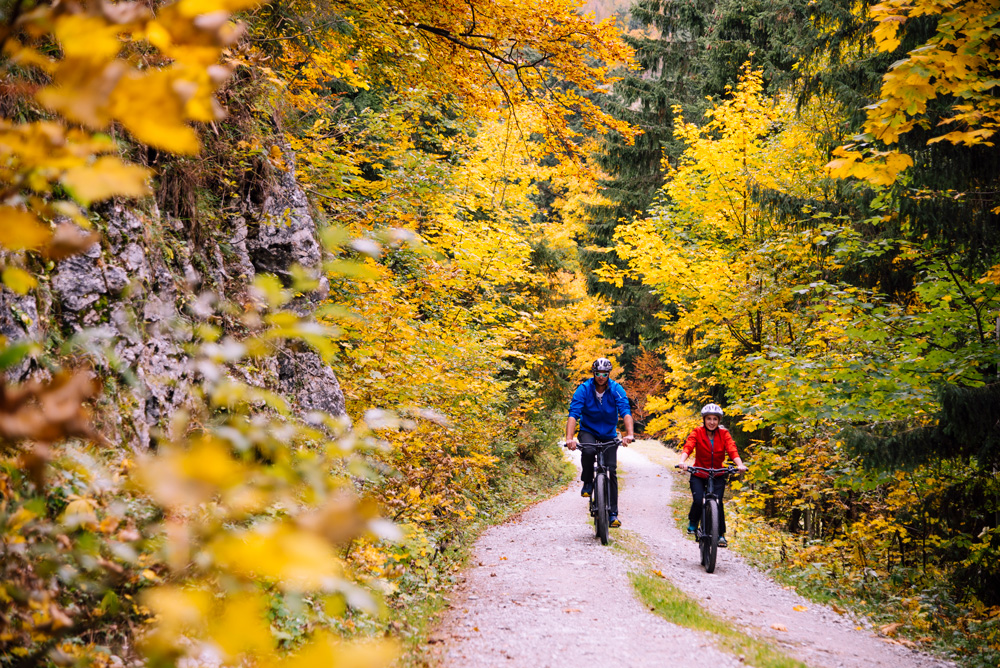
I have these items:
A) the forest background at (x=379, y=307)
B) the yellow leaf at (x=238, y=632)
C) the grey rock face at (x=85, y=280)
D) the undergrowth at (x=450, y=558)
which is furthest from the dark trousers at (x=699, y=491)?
the yellow leaf at (x=238, y=632)

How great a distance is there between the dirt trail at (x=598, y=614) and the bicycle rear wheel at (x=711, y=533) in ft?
0.64

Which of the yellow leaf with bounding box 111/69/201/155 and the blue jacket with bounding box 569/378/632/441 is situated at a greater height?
the yellow leaf with bounding box 111/69/201/155

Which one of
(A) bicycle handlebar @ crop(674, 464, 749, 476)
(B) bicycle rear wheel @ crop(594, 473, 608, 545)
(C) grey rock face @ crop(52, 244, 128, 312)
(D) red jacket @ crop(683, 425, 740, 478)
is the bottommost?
(B) bicycle rear wheel @ crop(594, 473, 608, 545)

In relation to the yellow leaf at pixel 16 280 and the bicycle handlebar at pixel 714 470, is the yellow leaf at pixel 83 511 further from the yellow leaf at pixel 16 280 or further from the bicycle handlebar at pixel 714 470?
the bicycle handlebar at pixel 714 470

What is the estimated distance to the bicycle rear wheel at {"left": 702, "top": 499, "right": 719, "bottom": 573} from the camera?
24.9 ft

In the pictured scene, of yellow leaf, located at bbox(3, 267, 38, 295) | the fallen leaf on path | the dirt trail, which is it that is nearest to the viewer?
yellow leaf, located at bbox(3, 267, 38, 295)

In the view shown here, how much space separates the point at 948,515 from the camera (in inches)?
304

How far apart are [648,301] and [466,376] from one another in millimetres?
14098

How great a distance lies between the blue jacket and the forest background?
5.07 feet

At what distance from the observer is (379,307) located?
7336 mm

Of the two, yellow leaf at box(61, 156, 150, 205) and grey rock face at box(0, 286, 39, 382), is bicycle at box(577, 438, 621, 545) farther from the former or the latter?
yellow leaf at box(61, 156, 150, 205)

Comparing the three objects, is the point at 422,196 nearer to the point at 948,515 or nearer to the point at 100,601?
the point at 100,601

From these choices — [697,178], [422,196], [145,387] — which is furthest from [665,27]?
[145,387]

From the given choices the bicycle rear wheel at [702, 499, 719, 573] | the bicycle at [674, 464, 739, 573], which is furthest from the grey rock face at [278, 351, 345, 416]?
the bicycle rear wheel at [702, 499, 719, 573]
